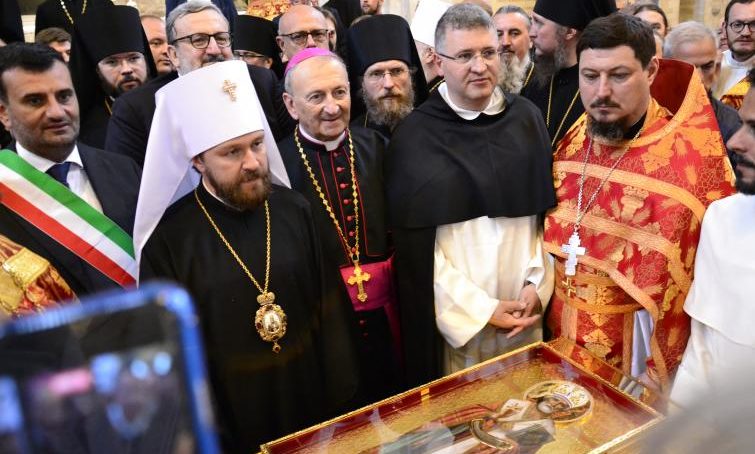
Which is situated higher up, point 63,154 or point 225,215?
point 63,154

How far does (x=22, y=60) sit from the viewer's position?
284 cm

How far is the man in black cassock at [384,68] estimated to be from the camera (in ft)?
13.8

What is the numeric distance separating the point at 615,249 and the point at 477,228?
717mm

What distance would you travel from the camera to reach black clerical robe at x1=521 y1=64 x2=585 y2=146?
4320 mm

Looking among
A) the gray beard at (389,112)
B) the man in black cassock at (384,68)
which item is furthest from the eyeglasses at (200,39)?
the gray beard at (389,112)

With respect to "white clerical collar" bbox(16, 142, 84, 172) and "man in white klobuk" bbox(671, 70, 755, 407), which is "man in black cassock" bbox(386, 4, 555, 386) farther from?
"white clerical collar" bbox(16, 142, 84, 172)

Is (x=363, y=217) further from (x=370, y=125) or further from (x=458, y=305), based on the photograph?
(x=370, y=125)

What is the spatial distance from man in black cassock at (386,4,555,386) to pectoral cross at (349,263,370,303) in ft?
0.69

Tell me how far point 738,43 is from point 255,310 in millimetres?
5593

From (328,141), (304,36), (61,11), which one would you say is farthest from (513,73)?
(61,11)

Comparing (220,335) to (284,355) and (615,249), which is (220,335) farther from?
(615,249)

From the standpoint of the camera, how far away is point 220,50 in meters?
4.46

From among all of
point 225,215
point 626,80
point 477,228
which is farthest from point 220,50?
point 626,80

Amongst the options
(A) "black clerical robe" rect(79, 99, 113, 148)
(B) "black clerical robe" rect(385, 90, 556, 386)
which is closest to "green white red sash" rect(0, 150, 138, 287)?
(B) "black clerical robe" rect(385, 90, 556, 386)
